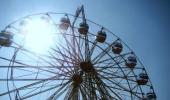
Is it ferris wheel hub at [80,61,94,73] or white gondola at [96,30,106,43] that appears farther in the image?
white gondola at [96,30,106,43]

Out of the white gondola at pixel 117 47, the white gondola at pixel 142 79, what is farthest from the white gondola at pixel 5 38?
the white gondola at pixel 142 79

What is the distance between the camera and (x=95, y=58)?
683 inches

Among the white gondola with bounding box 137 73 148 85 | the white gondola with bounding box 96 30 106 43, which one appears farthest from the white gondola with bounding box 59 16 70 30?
the white gondola with bounding box 137 73 148 85

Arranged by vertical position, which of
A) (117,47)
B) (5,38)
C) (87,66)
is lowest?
→ (87,66)

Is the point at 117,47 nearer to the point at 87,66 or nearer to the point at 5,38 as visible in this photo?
the point at 87,66

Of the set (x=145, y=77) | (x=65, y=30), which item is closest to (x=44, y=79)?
(x=65, y=30)

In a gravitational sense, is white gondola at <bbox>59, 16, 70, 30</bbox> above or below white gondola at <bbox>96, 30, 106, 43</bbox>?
above

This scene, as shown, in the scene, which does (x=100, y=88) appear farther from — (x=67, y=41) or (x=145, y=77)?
(x=145, y=77)

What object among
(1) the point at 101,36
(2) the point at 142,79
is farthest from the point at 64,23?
(2) the point at 142,79

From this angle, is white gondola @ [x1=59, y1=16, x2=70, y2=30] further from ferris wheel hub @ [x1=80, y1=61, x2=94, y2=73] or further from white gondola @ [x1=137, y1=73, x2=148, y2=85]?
white gondola @ [x1=137, y1=73, x2=148, y2=85]

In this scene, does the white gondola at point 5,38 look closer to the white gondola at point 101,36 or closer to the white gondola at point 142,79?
the white gondola at point 101,36

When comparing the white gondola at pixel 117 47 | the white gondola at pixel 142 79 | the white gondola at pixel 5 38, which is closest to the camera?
the white gondola at pixel 5 38

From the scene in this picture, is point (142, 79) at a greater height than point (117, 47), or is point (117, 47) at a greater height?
point (117, 47)

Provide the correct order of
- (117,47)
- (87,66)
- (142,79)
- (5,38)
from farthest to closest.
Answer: (117,47) < (142,79) < (5,38) < (87,66)
